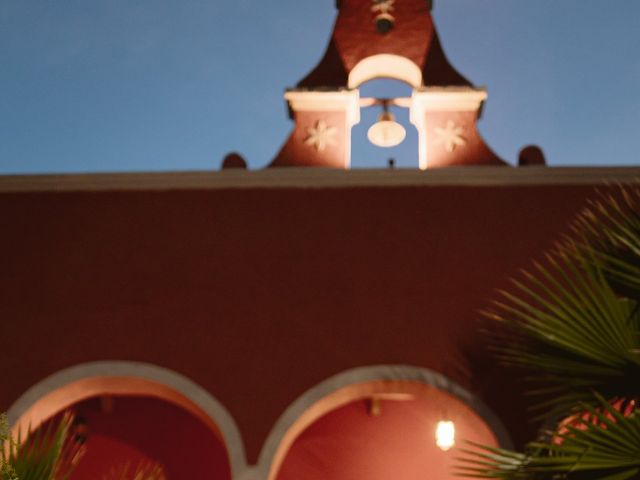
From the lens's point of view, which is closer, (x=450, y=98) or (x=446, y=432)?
(x=446, y=432)

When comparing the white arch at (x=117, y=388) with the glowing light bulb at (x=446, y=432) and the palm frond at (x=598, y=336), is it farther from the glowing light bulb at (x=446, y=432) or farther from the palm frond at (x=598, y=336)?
the palm frond at (x=598, y=336)

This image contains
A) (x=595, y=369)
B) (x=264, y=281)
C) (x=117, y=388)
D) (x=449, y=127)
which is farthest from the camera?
(x=449, y=127)

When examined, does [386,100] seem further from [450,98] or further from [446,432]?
[446,432]

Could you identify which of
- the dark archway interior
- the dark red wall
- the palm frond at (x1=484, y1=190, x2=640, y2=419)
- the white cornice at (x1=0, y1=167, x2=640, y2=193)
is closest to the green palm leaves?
the palm frond at (x1=484, y1=190, x2=640, y2=419)

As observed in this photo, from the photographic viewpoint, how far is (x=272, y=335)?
5.73 m

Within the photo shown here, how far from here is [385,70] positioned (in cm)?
748

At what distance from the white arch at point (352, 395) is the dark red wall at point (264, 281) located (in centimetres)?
8

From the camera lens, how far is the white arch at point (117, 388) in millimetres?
5418

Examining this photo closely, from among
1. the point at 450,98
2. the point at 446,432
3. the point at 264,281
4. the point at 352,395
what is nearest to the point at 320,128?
the point at 450,98

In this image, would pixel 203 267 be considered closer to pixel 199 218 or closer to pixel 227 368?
pixel 199 218

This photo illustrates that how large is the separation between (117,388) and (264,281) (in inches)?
51.5

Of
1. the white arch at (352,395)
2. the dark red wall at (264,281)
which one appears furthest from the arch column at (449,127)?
the white arch at (352,395)

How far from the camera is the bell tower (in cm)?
682

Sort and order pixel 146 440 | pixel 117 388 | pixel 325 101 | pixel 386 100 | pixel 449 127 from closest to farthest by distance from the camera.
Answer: pixel 117 388, pixel 449 127, pixel 325 101, pixel 386 100, pixel 146 440
